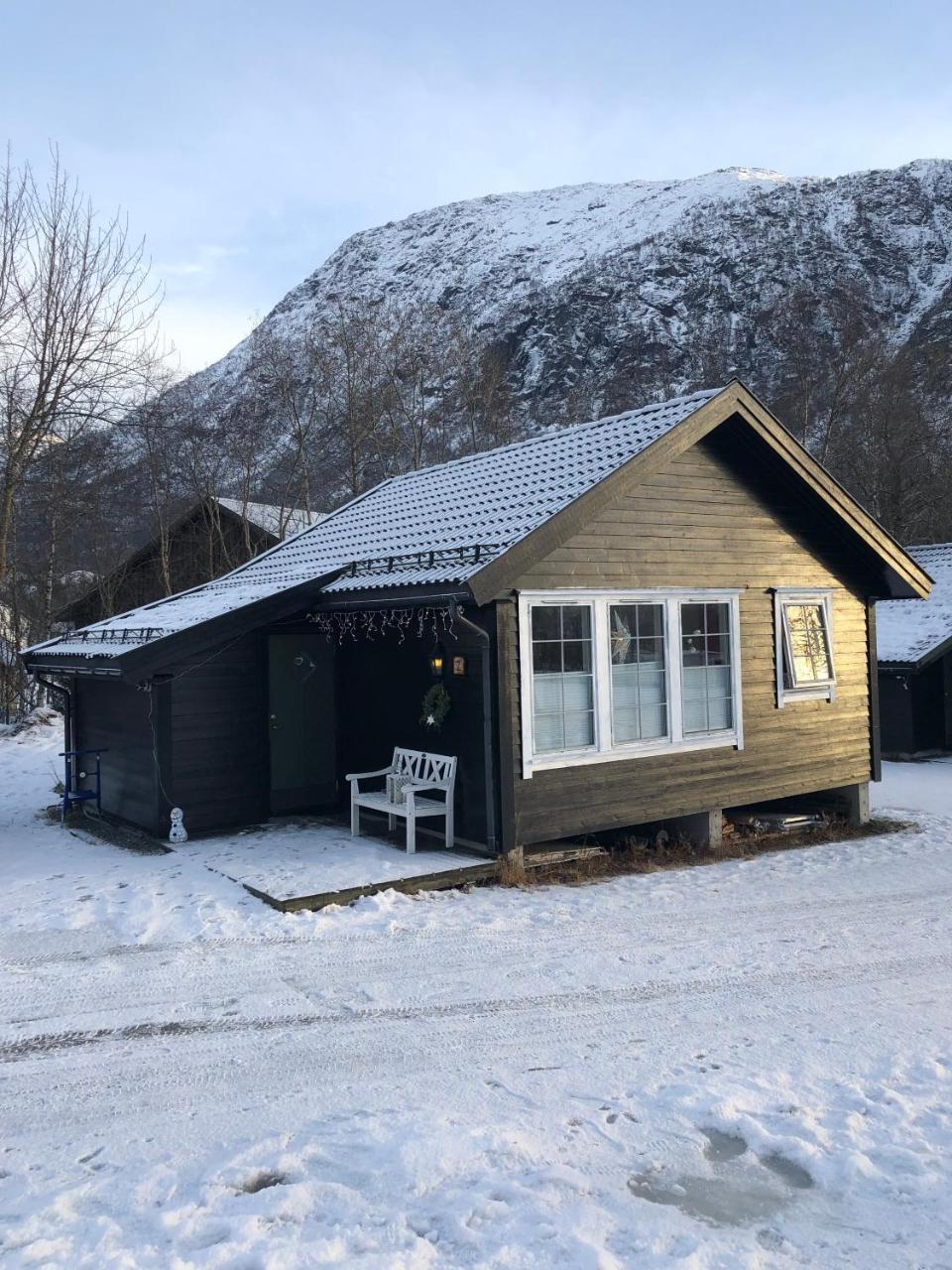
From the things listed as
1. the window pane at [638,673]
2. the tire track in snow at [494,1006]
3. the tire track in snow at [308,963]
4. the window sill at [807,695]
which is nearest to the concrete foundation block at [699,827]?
the window pane at [638,673]

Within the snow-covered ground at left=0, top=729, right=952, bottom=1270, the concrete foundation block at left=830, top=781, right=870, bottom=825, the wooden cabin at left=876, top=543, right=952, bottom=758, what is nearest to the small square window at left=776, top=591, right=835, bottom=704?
the concrete foundation block at left=830, top=781, right=870, bottom=825

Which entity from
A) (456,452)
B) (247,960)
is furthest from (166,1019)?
(456,452)

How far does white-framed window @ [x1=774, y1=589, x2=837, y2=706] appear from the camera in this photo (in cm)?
1091

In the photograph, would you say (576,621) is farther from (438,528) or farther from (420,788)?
(420,788)

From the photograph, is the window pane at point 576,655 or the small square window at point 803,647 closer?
the window pane at point 576,655

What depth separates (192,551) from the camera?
1113 inches

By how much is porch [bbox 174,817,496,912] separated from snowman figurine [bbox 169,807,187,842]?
Result: 0.32ft

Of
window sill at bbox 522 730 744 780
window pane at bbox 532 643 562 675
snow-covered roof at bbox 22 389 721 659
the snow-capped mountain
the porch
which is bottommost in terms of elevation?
the porch

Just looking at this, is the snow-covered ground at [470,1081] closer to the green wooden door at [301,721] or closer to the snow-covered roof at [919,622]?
the green wooden door at [301,721]

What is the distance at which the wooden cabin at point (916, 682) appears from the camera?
57.1ft

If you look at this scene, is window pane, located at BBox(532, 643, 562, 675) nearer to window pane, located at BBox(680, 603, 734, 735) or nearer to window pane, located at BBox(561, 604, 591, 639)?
window pane, located at BBox(561, 604, 591, 639)

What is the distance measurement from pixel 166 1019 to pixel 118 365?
51.1 ft

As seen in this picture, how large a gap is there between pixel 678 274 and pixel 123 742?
307 feet

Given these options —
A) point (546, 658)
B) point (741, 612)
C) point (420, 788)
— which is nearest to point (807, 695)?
point (741, 612)
